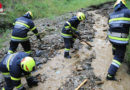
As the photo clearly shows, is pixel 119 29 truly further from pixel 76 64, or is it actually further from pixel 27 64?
pixel 27 64

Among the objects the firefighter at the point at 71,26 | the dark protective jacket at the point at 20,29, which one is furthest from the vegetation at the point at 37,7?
the firefighter at the point at 71,26

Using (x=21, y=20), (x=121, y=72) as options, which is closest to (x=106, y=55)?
(x=121, y=72)

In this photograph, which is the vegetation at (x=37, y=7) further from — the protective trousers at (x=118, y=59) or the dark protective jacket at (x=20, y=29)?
the protective trousers at (x=118, y=59)

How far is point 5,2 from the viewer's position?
1002cm

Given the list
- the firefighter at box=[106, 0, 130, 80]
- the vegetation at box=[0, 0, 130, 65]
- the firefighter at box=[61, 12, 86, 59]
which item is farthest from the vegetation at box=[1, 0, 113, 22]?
the firefighter at box=[106, 0, 130, 80]

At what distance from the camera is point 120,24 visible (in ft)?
10.3

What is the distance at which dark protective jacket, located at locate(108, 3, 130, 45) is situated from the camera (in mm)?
3072

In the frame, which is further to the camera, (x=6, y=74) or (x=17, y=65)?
(x=6, y=74)

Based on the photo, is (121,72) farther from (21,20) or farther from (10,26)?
(10,26)

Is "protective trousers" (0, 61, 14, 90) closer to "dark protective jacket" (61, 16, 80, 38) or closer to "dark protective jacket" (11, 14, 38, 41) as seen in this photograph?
"dark protective jacket" (11, 14, 38, 41)

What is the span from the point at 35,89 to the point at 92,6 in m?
11.3

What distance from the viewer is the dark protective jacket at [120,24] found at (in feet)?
10.1

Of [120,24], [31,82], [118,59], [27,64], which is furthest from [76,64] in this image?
[27,64]

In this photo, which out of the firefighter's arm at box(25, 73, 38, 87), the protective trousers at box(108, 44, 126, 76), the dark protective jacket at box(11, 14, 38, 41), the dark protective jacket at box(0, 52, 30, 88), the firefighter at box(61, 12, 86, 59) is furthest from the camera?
the firefighter at box(61, 12, 86, 59)
